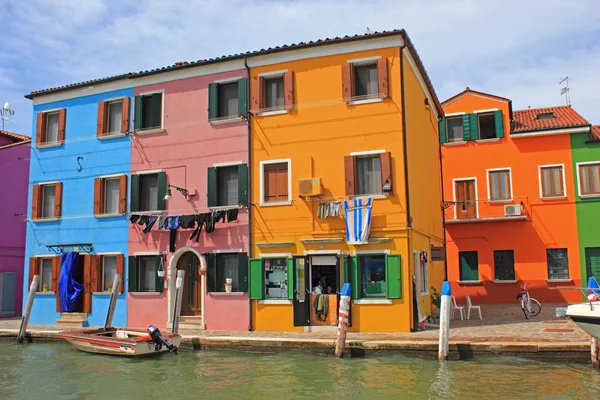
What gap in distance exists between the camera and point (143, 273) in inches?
Answer: 757

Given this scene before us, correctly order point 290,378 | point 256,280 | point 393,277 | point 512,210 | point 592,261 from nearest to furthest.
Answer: point 290,378
point 393,277
point 256,280
point 592,261
point 512,210

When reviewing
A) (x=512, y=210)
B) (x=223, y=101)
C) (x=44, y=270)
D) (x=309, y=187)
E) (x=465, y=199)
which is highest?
(x=223, y=101)

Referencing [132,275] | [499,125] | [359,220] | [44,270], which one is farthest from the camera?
[499,125]

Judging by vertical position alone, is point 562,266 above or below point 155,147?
below

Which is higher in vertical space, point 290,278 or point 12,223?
point 12,223

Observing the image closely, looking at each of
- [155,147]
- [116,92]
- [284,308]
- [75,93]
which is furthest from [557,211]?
[75,93]

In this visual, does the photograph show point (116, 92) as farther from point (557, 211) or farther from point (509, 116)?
point (557, 211)

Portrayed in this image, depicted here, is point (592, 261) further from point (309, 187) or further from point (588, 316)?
point (309, 187)

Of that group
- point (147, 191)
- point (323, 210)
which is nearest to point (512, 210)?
point (323, 210)

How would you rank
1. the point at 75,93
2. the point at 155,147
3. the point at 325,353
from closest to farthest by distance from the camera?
the point at 325,353 < the point at 155,147 < the point at 75,93

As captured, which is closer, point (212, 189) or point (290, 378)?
point (290, 378)

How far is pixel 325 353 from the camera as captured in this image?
46.8ft

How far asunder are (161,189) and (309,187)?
17.7 ft

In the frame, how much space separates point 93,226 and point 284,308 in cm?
781
